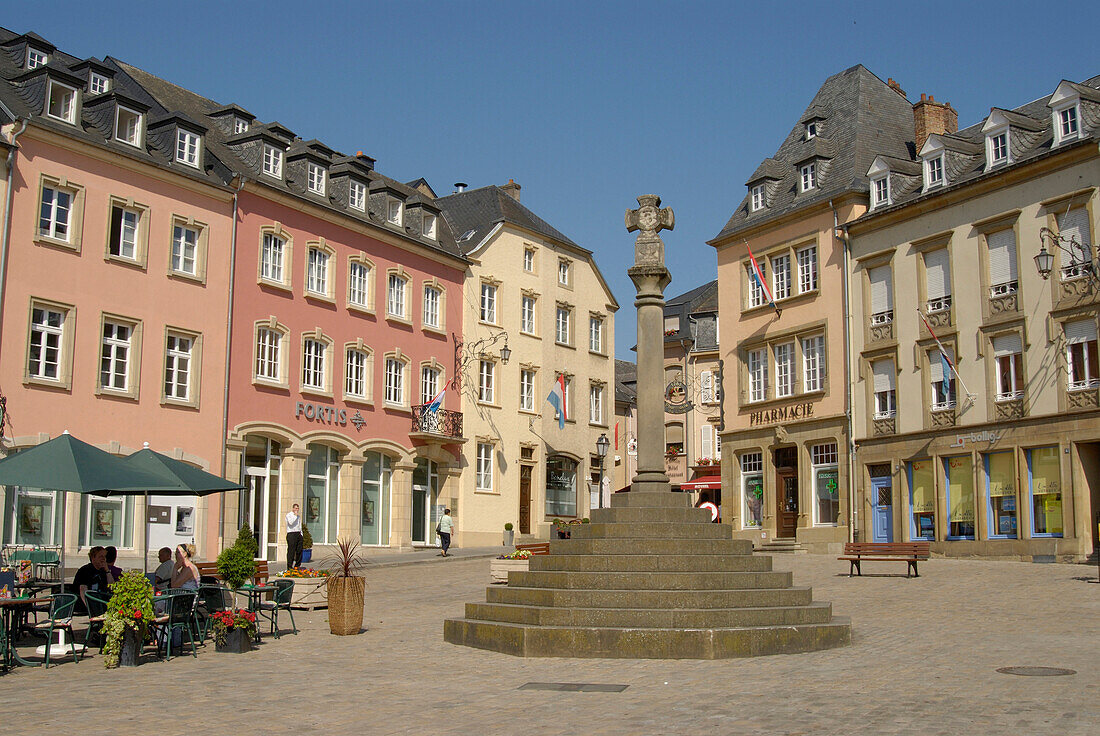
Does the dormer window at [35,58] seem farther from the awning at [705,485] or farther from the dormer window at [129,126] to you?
the awning at [705,485]

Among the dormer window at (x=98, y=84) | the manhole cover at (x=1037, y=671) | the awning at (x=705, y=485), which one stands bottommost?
→ the manhole cover at (x=1037, y=671)

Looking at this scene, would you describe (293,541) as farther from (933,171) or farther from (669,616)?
(933,171)

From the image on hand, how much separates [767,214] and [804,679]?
29.1m

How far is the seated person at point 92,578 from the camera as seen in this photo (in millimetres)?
14914

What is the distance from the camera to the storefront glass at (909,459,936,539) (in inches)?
1252

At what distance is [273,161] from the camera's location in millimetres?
33812

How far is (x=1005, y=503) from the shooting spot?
2953 centimetres

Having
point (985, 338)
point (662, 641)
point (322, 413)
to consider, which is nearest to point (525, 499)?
point (322, 413)

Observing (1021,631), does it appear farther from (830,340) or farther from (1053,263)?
(830,340)

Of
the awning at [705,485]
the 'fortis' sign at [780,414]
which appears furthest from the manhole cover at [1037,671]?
the awning at [705,485]

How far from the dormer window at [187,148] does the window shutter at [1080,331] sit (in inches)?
908

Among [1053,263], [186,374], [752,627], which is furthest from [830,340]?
[752,627]

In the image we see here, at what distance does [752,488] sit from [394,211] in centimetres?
1530

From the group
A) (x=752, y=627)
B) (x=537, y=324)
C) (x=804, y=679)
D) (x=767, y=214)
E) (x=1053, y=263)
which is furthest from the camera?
(x=537, y=324)
